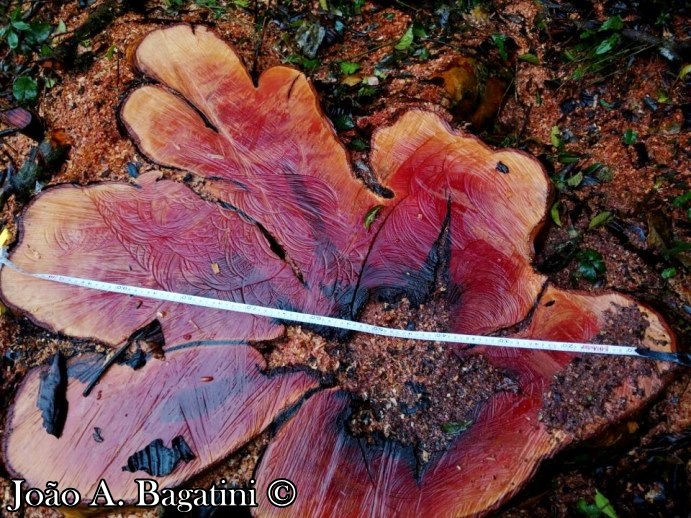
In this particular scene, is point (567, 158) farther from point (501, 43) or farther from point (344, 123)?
point (344, 123)

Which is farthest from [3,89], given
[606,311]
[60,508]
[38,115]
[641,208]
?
[641,208]

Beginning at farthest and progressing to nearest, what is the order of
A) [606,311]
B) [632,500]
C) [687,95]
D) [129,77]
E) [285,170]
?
[687,95] < [129,77] < [632,500] < [285,170] < [606,311]

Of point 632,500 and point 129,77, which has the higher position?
point 129,77

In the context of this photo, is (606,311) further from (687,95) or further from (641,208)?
(687,95)

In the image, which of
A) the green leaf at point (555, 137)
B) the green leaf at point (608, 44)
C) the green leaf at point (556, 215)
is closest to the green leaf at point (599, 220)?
the green leaf at point (556, 215)

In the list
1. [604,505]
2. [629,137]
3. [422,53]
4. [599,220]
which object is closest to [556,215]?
[599,220]

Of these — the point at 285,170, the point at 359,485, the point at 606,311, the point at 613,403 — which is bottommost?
the point at 359,485

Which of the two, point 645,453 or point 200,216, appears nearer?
point 200,216

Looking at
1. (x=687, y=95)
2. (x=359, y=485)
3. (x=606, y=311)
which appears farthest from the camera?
(x=687, y=95)
